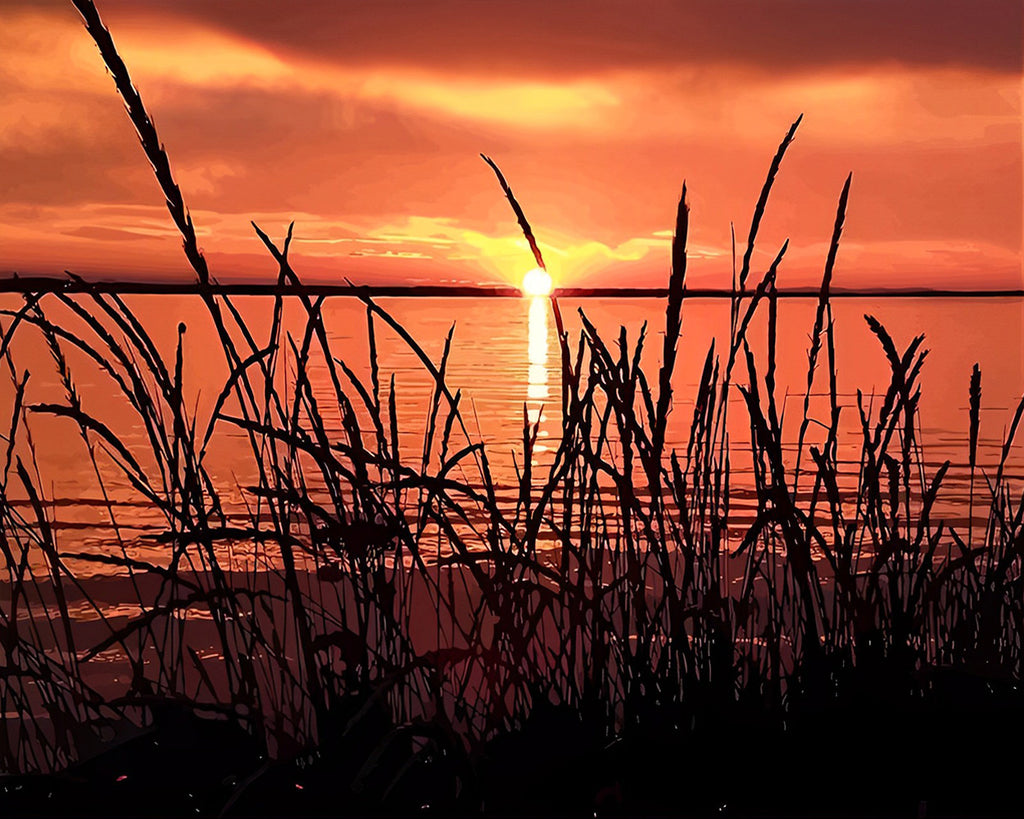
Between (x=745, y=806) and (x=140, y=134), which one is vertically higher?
(x=140, y=134)

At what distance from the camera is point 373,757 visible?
0.96 meters

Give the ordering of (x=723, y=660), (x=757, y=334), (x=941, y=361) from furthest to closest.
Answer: (x=757, y=334) → (x=941, y=361) → (x=723, y=660)

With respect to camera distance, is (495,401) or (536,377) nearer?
(495,401)

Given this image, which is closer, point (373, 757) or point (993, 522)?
point (373, 757)

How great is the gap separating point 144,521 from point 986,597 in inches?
171

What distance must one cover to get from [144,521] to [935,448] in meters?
5.07

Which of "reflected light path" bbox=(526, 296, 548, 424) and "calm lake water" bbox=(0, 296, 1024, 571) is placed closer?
"calm lake water" bbox=(0, 296, 1024, 571)

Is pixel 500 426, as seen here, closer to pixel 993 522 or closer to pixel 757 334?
pixel 993 522

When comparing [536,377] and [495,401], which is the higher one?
[495,401]

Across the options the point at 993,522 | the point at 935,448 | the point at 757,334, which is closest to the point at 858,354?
the point at 757,334

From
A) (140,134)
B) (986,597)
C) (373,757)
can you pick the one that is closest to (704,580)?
(986,597)

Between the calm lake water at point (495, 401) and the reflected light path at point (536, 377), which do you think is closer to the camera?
the calm lake water at point (495, 401)

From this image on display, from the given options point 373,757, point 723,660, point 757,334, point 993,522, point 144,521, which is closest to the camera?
point 373,757

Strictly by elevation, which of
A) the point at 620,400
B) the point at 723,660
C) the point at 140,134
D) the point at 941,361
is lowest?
the point at 941,361
